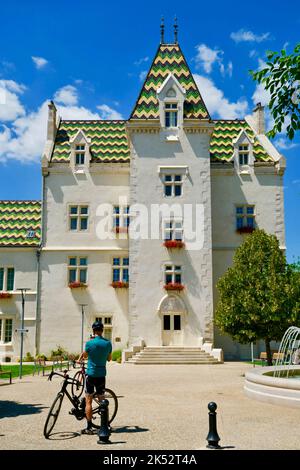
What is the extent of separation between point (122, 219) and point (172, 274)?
5.70 m

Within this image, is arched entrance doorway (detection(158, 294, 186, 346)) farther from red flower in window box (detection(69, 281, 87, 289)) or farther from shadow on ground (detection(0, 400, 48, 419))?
shadow on ground (detection(0, 400, 48, 419))

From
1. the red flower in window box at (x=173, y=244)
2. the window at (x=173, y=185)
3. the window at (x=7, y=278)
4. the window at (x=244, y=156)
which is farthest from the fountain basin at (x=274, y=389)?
the window at (x=244, y=156)

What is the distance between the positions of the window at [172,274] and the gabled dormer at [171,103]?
929 centimetres

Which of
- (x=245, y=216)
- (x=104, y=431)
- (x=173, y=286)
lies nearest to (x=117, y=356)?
(x=173, y=286)

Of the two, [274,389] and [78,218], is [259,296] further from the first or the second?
[78,218]

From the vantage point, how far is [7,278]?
3575 centimetres

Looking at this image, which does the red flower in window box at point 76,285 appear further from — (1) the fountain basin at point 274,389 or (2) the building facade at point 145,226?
(1) the fountain basin at point 274,389

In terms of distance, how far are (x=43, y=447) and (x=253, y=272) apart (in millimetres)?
17635

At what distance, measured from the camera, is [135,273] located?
33000 mm

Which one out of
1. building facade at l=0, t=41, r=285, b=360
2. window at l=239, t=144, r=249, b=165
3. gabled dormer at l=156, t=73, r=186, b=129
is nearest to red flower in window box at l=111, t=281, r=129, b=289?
building facade at l=0, t=41, r=285, b=360

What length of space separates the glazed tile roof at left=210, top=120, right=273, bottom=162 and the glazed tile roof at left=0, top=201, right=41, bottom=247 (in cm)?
1365

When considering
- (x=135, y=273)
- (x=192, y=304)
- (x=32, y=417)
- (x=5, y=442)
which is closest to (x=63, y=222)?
(x=135, y=273)

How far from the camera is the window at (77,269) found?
35312 millimetres
